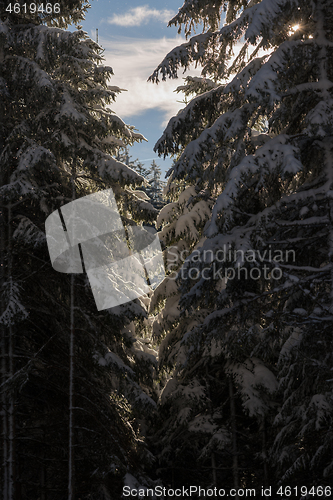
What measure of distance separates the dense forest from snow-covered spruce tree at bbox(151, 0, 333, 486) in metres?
0.04

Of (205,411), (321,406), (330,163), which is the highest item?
(330,163)

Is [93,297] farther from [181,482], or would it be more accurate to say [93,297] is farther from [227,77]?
[181,482]

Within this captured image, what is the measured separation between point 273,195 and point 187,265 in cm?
213

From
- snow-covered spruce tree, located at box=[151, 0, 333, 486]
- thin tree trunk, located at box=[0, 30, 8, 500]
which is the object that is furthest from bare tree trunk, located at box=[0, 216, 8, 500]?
snow-covered spruce tree, located at box=[151, 0, 333, 486]

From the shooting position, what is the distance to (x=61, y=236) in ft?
31.9

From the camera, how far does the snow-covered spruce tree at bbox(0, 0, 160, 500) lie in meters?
9.07

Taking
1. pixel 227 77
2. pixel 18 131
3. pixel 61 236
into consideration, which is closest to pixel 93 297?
pixel 61 236

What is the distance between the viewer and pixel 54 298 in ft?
32.0

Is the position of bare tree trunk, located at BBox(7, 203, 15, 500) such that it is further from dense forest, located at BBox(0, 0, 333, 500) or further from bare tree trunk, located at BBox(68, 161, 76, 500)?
bare tree trunk, located at BBox(68, 161, 76, 500)

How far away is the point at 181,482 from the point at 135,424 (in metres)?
3.48


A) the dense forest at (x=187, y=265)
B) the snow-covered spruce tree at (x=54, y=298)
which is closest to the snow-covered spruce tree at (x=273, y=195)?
the dense forest at (x=187, y=265)

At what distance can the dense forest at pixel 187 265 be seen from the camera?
279 inches

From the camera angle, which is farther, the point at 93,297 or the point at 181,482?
the point at 181,482

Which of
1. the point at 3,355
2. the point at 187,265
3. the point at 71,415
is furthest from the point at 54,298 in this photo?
the point at 187,265
